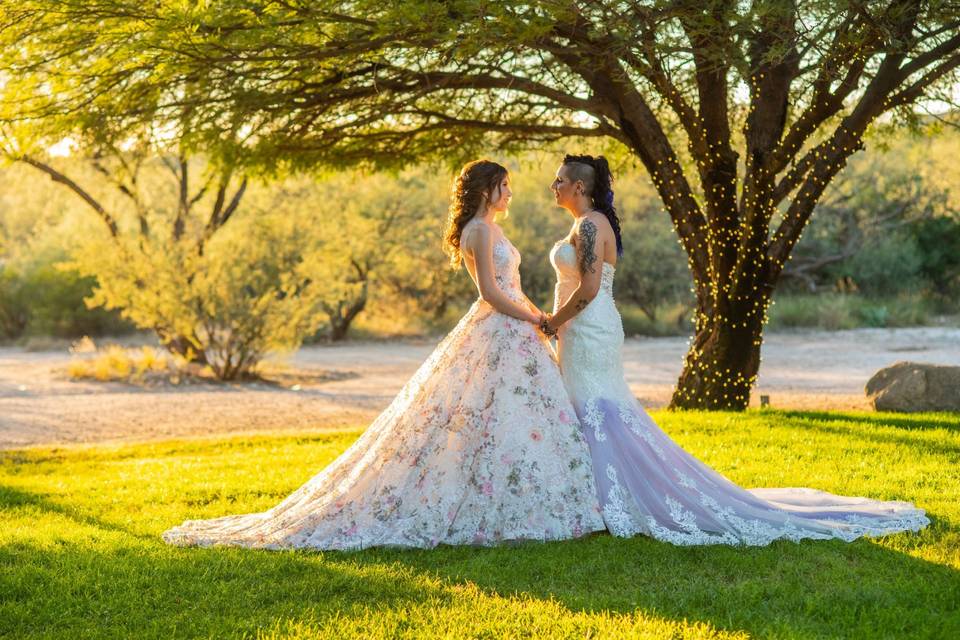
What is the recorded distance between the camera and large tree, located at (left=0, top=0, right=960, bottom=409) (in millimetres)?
7148

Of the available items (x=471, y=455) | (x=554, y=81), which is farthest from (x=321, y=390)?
(x=471, y=455)

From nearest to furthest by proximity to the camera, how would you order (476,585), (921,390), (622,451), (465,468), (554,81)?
(476,585) → (465,468) → (622,451) → (554,81) → (921,390)

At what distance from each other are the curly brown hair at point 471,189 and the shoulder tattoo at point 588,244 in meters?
0.52

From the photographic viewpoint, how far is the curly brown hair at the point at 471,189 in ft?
18.7

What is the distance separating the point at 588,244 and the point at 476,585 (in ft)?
6.64

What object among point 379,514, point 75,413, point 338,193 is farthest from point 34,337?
point 379,514

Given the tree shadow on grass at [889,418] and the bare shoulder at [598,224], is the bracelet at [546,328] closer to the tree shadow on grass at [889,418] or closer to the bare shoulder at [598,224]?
the bare shoulder at [598,224]

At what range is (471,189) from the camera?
573 centimetres

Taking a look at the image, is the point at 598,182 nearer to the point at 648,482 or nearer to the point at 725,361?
the point at 648,482

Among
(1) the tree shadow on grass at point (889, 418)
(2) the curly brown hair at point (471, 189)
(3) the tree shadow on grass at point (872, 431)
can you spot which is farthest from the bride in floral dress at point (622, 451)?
(1) the tree shadow on grass at point (889, 418)

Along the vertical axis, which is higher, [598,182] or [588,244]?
[598,182]

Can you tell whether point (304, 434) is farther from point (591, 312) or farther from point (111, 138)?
point (591, 312)

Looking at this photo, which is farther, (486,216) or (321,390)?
(321,390)

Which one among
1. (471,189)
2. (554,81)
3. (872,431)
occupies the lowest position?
(872,431)
